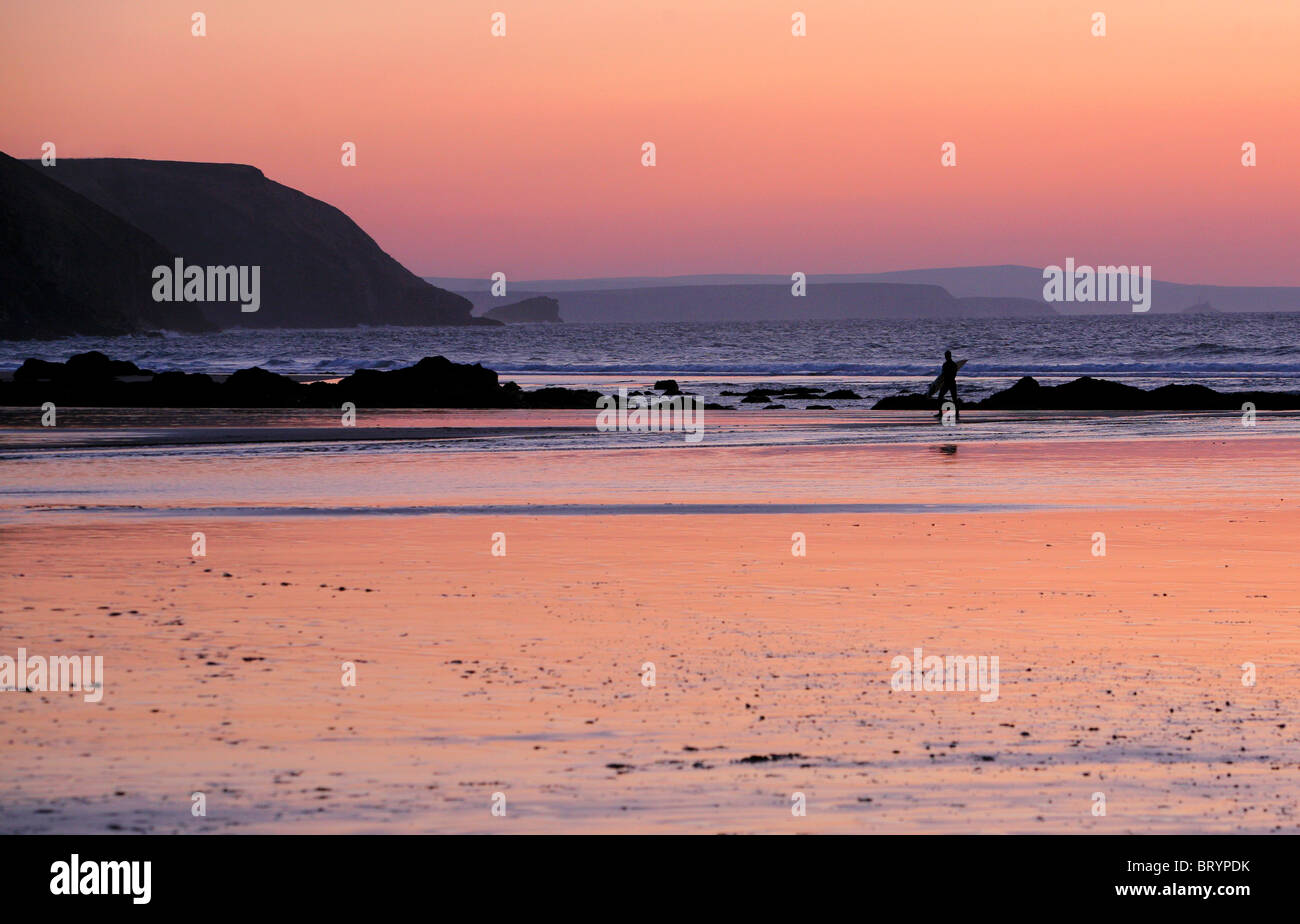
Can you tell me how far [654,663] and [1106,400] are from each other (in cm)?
3471

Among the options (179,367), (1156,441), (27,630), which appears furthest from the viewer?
(179,367)

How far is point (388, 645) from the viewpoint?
8.90m

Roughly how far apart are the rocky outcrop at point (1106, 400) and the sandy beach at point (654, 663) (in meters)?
23.6

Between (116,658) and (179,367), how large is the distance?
6891cm

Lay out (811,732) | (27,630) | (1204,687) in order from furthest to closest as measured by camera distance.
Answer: (27,630)
(1204,687)
(811,732)

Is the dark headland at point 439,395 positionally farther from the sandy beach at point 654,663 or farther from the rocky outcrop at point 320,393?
the sandy beach at point 654,663

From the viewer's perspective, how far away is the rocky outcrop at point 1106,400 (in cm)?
4016

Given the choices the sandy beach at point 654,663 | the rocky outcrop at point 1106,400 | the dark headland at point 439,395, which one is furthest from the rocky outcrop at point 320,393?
the sandy beach at point 654,663

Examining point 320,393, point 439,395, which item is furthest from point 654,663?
point 320,393
